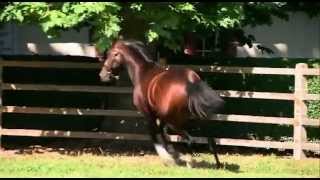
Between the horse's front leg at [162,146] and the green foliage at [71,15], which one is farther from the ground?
the green foliage at [71,15]

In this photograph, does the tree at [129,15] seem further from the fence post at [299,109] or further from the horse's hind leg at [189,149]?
the horse's hind leg at [189,149]

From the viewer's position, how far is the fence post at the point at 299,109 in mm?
10797

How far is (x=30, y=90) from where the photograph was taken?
12.1 metres

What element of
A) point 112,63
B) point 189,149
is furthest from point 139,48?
point 189,149

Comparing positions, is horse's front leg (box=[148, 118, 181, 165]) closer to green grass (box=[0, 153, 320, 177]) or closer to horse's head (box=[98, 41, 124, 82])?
green grass (box=[0, 153, 320, 177])

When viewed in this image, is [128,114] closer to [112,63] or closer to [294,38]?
[112,63]

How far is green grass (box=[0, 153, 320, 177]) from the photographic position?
9.13 meters

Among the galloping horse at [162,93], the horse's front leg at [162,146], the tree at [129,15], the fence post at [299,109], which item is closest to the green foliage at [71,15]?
the tree at [129,15]

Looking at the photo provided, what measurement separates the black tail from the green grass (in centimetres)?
84

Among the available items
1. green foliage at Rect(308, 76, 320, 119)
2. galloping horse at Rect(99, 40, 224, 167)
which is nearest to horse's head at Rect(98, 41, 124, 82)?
galloping horse at Rect(99, 40, 224, 167)

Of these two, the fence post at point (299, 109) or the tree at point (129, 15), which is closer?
the tree at point (129, 15)

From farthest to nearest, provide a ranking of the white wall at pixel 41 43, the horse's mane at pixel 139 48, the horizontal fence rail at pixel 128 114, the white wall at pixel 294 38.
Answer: the white wall at pixel 294 38
the white wall at pixel 41 43
the horizontal fence rail at pixel 128 114
the horse's mane at pixel 139 48

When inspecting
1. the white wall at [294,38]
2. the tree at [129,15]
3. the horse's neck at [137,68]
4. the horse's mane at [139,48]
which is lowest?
the white wall at [294,38]

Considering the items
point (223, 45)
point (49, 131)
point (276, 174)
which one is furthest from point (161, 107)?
point (223, 45)
